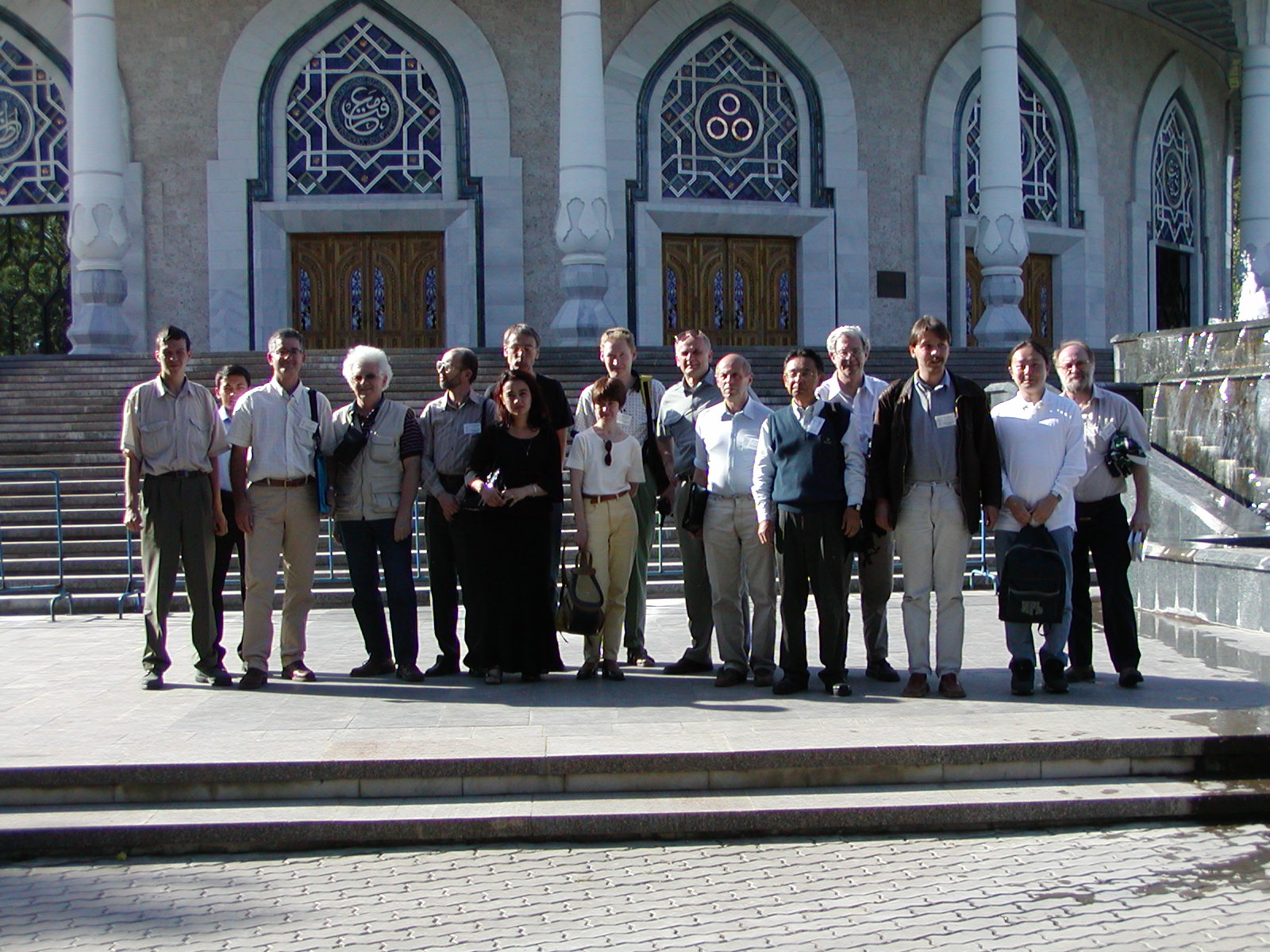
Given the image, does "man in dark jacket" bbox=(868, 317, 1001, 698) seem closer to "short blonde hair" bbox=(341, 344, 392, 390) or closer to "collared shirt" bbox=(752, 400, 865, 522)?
"collared shirt" bbox=(752, 400, 865, 522)

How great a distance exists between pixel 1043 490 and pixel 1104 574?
79cm

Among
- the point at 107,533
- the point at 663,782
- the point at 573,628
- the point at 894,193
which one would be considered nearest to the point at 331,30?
the point at 894,193

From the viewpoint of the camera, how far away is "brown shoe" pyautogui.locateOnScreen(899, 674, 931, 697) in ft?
23.0

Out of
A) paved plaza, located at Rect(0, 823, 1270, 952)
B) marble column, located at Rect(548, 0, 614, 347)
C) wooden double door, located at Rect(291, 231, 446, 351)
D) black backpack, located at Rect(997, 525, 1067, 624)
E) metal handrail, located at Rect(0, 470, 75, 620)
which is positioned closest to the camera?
paved plaza, located at Rect(0, 823, 1270, 952)

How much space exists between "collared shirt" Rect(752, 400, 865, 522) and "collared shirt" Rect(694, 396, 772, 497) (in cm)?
13

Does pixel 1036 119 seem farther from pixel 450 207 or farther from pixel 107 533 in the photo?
pixel 107 533

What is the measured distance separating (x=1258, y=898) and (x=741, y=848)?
178cm

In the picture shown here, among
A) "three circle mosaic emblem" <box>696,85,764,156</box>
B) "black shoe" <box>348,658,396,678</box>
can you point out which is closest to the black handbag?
"black shoe" <box>348,658,396,678</box>

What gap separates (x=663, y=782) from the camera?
5656 mm

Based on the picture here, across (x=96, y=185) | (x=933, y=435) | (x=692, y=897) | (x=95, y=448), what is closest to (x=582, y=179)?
(x=96, y=185)

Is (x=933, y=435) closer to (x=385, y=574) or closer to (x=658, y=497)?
(x=658, y=497)

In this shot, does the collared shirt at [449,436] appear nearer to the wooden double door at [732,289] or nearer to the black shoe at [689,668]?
the black shoe at [689,668]

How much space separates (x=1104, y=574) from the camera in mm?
7492

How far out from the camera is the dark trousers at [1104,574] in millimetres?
7398
